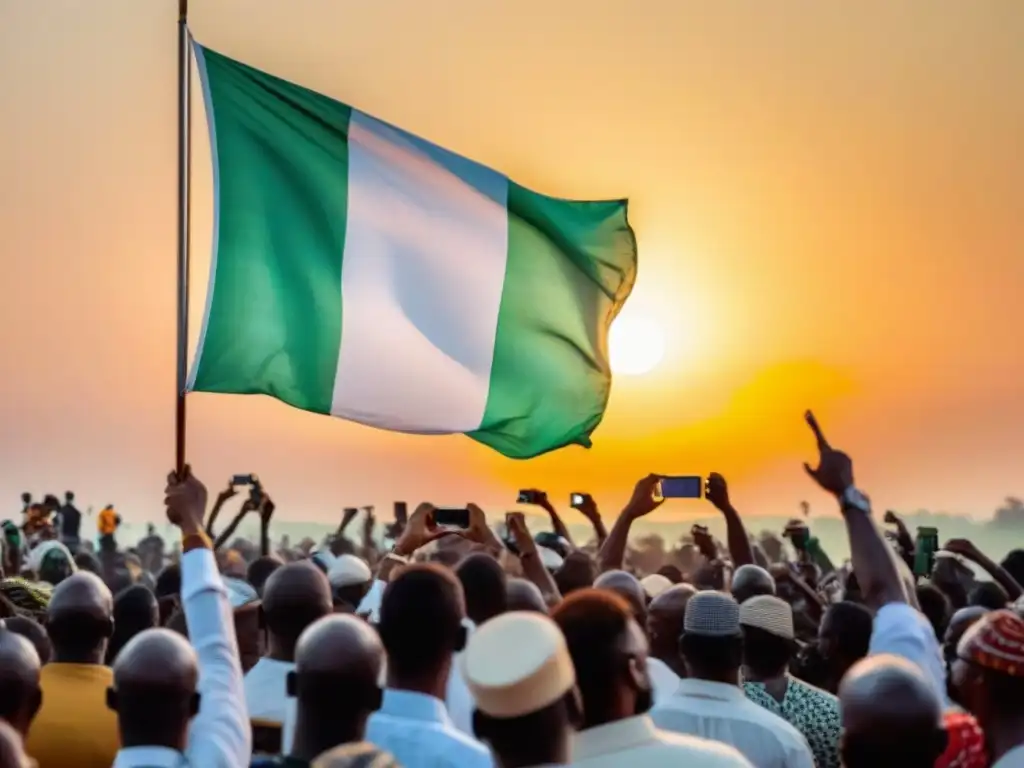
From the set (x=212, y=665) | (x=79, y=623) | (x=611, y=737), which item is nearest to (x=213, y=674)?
(x=212, y=665)

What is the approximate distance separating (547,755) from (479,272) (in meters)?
6.81

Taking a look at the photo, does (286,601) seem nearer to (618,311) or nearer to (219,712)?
(219,712)

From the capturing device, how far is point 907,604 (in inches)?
210

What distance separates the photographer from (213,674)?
4980 mm

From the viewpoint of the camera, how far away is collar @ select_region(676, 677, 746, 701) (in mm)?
5629

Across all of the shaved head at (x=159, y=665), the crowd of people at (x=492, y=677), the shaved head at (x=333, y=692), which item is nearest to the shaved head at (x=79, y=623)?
the crowd of people at (x=492, y=677)

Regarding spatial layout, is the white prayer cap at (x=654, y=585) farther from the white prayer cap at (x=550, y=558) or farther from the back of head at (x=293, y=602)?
the back of head at (x=293, y=602)

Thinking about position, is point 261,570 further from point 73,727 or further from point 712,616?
point 712,616

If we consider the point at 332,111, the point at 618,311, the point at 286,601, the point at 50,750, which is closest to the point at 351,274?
the point at 332,111

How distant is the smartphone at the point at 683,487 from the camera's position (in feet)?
30.3

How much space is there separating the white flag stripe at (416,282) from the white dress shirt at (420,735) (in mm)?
4154

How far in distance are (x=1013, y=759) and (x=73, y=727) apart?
11.1 feet

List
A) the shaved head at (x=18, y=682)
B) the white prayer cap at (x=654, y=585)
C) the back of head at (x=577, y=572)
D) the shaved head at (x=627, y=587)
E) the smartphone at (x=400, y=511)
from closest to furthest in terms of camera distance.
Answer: the shaved head at (x=18, y=682)
the shaved head at (x=627, y=587)
the back of head at (x=577, y=572)
the white prayer cap at (x=654, y=585)
the smartphone at (x=400, y=511)

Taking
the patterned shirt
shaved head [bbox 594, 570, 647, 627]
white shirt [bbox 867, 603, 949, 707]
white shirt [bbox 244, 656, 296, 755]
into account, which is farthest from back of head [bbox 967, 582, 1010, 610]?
white shirt [bbox 244, 656, 296, 755]
